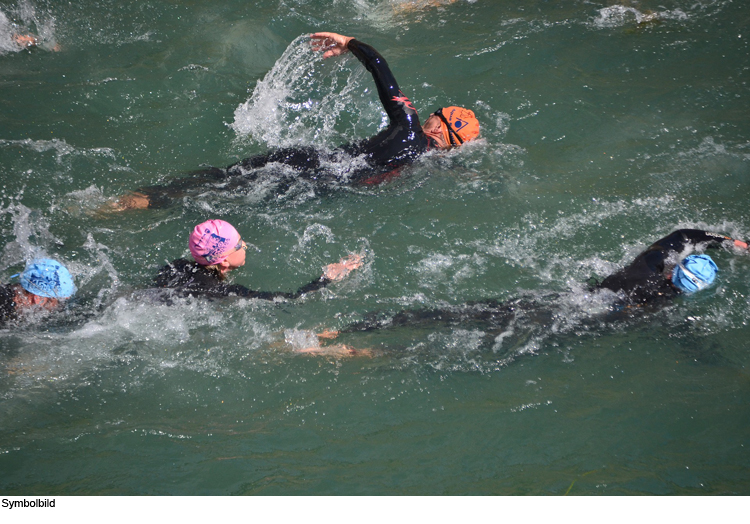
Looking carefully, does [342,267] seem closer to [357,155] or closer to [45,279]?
[357,155]

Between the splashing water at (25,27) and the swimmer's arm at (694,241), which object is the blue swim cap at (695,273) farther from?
the splashing water at (25,27)

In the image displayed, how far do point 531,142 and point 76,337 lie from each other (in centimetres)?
587

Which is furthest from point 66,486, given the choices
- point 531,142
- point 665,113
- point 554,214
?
point 665,113

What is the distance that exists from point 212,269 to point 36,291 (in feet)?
4.71

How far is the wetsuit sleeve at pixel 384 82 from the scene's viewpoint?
571 cm

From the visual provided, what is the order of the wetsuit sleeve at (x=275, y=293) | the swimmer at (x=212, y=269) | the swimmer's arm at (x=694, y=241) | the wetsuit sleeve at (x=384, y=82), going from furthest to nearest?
the wetsuit sleeve at (x=384, y=82), the swimmer's arm at (x=694, y=241), the wetsuit sleeve at (x=275, y=293), the swimmer at (x=212, y=269)

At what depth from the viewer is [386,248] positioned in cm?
568

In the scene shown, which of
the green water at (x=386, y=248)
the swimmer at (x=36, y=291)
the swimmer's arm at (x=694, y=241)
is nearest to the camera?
the green water at (x=386, y=248)

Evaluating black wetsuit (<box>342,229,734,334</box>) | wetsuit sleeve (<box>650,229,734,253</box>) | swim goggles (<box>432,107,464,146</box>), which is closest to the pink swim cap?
black wetsuit (<box>342,229,734,334</box>)

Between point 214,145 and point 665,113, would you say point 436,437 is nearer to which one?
point 214,145

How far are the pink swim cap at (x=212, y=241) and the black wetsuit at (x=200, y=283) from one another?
21cm

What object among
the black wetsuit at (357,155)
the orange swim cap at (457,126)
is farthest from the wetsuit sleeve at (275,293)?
the orange swim cap at (457,126)

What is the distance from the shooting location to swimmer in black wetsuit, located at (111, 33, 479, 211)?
230 inches

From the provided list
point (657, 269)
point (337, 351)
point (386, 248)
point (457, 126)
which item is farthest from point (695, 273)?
point (337, 351)
